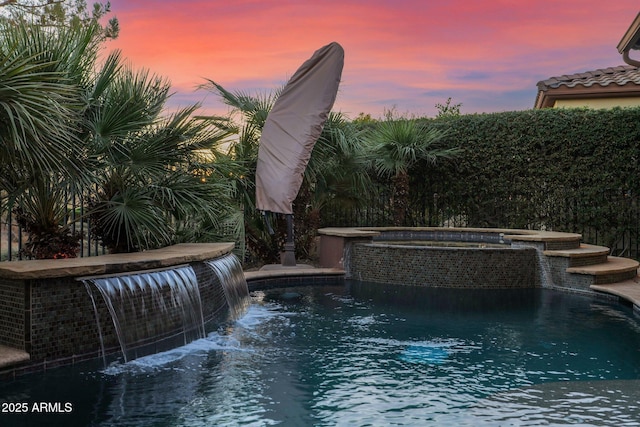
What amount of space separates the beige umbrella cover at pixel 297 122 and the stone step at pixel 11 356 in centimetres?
532

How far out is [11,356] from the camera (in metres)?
4.79

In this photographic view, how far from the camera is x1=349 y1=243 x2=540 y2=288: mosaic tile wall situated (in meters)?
9.70

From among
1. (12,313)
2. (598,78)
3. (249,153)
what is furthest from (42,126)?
(598,78)

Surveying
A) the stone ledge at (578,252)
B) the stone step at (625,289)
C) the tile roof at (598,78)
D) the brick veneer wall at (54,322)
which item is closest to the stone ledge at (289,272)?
the stone ledge at (578,252)

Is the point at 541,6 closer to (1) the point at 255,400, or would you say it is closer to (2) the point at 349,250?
(2) the point at 349,250

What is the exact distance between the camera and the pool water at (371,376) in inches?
163

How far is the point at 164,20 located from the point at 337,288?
21.0 ft

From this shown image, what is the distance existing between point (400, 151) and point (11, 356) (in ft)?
31.6

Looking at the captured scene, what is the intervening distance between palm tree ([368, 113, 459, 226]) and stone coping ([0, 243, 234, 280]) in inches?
269

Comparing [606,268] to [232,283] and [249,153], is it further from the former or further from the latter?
[249,153]

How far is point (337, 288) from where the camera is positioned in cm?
972

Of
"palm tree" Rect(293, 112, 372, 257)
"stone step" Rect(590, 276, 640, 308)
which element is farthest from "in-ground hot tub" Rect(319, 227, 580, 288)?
"palm tree" Rect(293, 112, 372, 257)

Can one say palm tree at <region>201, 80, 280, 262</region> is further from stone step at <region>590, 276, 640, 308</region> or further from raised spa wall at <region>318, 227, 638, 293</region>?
stone step at <region>590, 276, 640, 308</region>

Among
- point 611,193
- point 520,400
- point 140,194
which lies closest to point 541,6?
point 611,193
